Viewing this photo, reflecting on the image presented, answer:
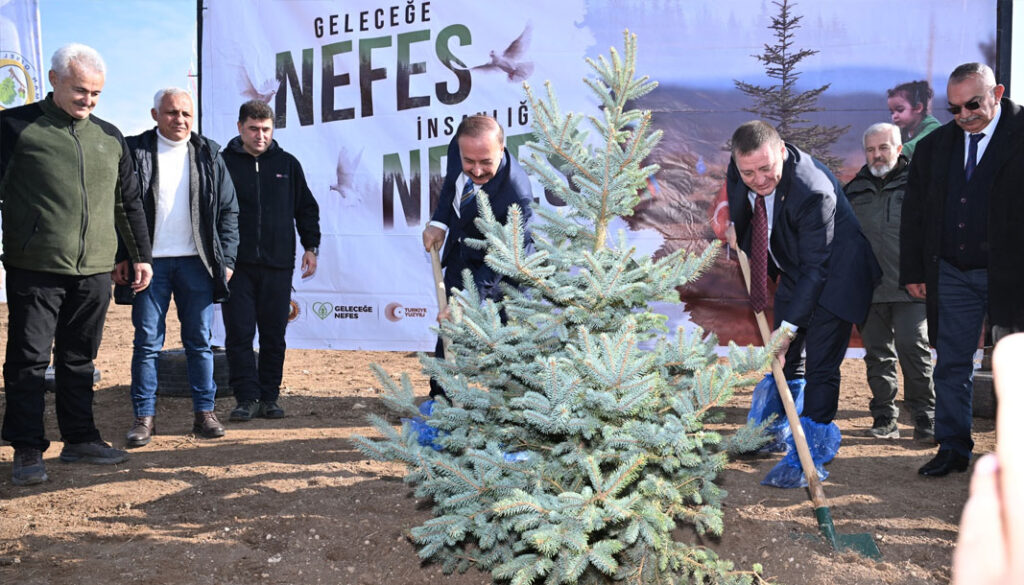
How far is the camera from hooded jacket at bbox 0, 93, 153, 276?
4.07 m

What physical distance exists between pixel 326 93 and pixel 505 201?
3200 mm

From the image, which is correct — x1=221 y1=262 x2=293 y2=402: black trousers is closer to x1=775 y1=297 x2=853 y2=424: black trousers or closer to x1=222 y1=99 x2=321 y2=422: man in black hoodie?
x1=222 y1=99 x2=321 y2=422: man in black hoodie

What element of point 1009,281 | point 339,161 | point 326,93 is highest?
point 326,93

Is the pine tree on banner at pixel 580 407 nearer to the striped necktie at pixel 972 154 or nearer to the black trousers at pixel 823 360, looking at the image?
the black trousers at pixel 823 360

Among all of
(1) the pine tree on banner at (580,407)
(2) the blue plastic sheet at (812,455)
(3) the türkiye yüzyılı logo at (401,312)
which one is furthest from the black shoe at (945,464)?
(3) the türkiye yüzyılı logo at (401,312)

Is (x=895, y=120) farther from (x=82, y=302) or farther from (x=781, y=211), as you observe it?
(x=82, y=302)

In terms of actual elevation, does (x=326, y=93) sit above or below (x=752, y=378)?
above

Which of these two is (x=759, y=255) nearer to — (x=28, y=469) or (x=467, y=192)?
(x=467, y=192)

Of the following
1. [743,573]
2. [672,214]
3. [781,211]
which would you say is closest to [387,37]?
[672,214]

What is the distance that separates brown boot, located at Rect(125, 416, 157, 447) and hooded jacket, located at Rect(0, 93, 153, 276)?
1.11 m

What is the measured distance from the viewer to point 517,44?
6438 millimetres

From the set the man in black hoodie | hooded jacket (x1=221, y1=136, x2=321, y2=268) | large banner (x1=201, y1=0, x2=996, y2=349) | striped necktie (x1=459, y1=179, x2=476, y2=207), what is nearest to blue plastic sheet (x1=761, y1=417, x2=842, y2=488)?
striped necktie (x1=459, y1=179, x2=476, y2=207)

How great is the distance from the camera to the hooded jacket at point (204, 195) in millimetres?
4867

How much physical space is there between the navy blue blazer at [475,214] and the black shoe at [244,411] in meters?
1.87
